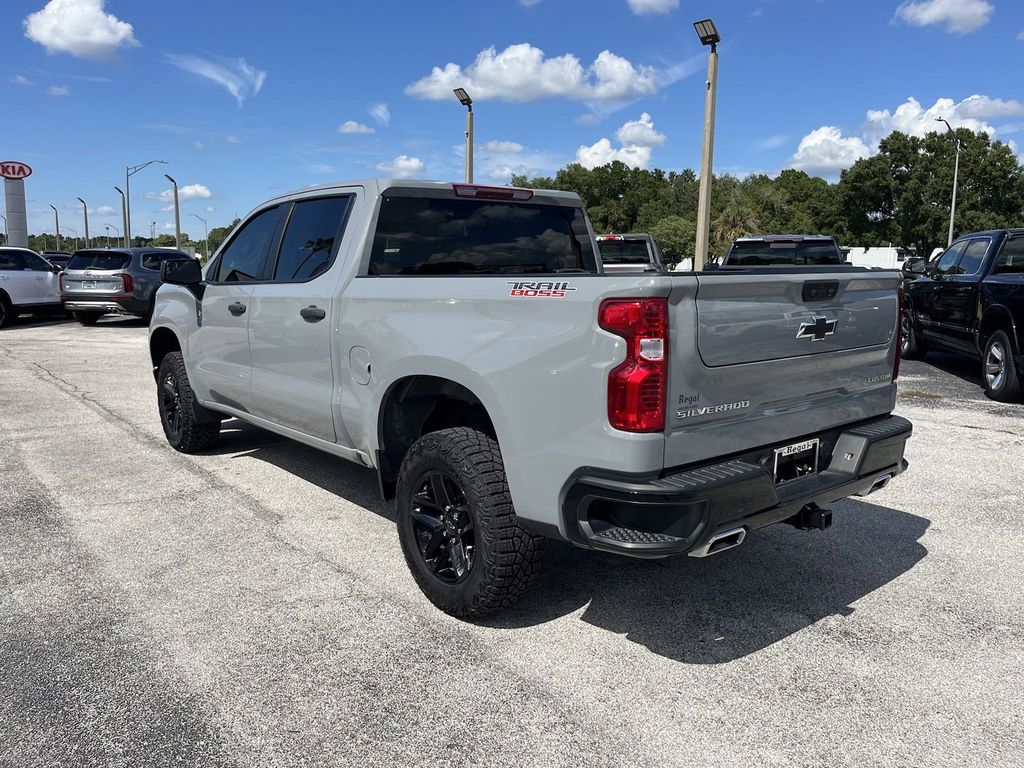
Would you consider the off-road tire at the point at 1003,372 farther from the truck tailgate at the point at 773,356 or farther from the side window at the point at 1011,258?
the truck tailgate at the point at 773,356

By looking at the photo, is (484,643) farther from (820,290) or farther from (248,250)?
(248,250)

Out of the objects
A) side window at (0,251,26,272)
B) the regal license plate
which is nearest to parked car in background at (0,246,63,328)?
side window at (0,251,26,272)

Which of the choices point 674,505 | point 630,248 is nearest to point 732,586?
point 674,505

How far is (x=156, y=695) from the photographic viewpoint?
2.95 m

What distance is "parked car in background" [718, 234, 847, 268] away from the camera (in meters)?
12.0

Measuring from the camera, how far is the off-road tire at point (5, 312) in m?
17.3

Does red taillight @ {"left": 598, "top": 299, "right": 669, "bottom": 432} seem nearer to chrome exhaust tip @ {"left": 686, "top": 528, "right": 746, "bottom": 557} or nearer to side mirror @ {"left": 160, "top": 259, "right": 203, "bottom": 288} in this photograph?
chrome exhaust tip @ {"left": 686, "top": 528, "right": 746, "bottom": 557}

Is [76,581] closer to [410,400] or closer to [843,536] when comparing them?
[410,400]

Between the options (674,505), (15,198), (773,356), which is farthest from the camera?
(15,198)

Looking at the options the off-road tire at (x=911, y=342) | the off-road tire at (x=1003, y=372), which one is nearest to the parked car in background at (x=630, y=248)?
the off-road tire at (x=911, y=342)

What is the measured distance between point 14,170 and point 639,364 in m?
36.6

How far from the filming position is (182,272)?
530 centimetres

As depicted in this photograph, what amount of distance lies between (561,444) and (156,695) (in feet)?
5.66

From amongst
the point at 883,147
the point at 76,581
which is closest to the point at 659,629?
the point at 76,581
